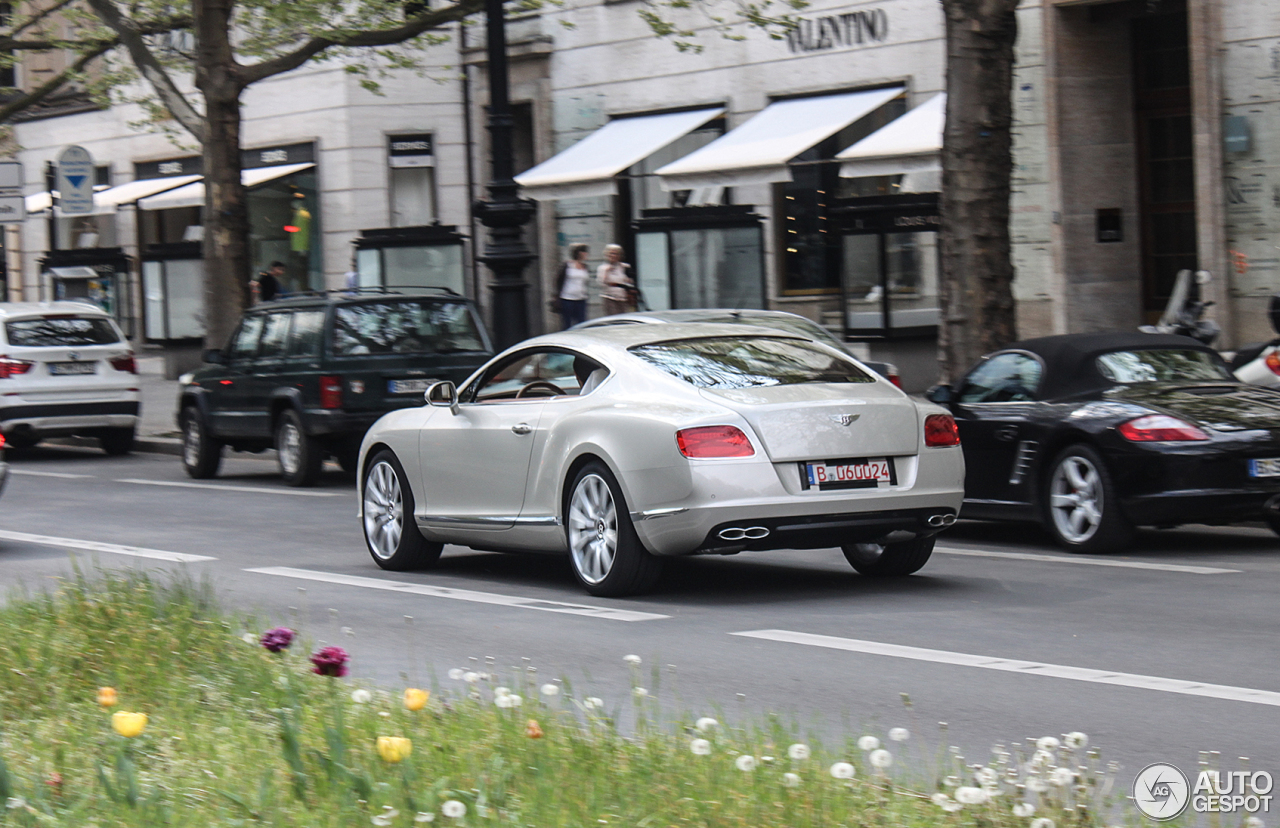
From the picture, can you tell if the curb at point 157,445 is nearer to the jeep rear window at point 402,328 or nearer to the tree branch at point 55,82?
the jeep rear window at point 402,328

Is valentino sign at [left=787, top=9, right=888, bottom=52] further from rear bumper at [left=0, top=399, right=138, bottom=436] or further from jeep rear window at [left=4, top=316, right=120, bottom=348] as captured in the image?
rear bumper at [left=0, top=399, right=138, bottom=436]

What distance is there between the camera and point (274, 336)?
58.4 feet

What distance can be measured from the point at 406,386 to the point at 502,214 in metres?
1.98

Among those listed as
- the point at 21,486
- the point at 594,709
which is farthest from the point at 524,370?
the point at 21,486

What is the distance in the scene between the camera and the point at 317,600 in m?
9.62

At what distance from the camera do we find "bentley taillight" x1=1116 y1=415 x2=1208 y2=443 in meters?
10.6

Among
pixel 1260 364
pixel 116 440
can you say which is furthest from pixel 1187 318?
pixel 116 440

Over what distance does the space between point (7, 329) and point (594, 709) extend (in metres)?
17.7

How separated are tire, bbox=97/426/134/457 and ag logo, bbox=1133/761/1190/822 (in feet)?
59.9

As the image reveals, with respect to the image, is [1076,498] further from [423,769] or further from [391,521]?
[423,769]

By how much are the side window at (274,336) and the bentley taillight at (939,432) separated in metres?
9.53

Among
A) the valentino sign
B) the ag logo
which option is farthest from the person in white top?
the ag logo

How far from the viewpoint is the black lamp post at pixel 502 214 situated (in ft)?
57.8

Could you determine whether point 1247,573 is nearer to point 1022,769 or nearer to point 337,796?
point 1022,769
